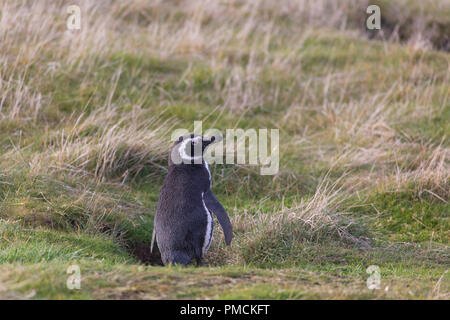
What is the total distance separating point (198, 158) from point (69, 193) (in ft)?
4.89

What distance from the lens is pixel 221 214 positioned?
5805 millimetres

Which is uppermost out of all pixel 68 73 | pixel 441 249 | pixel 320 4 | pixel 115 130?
pixel 320 4

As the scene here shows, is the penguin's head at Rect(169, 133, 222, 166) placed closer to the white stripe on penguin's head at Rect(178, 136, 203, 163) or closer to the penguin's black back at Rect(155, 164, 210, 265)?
the white stripe on penguin's head at Rect(178, 136, 203, 163)

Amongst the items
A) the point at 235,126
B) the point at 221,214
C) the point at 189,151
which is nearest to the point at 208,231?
the point at 221,214

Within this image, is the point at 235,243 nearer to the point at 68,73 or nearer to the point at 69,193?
the point at 69,193

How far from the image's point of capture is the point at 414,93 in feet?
32.1

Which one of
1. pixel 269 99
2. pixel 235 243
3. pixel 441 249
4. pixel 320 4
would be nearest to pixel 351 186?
pixel 441 249

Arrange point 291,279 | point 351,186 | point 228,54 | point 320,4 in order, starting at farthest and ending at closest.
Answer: point 320,4, point 228,54, point 351,186, point 291,279

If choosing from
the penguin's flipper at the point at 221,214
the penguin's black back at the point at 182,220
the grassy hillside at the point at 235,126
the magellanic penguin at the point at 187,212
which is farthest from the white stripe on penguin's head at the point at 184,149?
the grassy hillside at the point at 235,126

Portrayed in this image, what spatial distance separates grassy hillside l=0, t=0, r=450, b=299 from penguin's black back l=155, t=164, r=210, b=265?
36 cm

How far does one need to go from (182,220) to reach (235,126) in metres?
3.26

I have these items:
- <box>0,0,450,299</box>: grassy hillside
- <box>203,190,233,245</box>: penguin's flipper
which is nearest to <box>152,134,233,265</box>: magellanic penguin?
<box>203,190,233,245</box>: penguin's flipper

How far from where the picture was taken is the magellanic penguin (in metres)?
5.74

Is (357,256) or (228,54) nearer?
(357,256)
